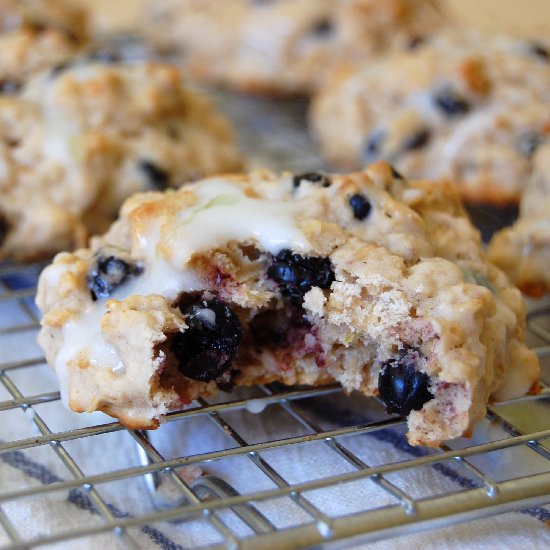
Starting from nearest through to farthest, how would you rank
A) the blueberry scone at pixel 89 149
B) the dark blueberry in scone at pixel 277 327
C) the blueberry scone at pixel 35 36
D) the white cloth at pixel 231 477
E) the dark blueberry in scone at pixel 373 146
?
the white cloth at pixel 231 477 < the dark blueberry in scone at pixel 277 327 < the blueberry scone at pixel 89 149 < the blueberry scone at pixel 35 36 < the dark blueberry in scone at pixel 373 146

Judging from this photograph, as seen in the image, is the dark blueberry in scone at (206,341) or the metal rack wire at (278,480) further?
the dark blueberry in scone at (206,341)

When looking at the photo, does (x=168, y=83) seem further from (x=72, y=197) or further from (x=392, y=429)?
(x=392, y=429)

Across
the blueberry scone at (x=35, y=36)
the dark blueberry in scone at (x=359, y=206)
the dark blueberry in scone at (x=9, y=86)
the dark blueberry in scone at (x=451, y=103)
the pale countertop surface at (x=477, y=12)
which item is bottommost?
the dark blueberry in scone at (x=359, y=206)

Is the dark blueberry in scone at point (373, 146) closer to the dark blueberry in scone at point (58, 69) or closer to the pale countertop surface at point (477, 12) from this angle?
the dark blueberry in scone at point (58, 69)

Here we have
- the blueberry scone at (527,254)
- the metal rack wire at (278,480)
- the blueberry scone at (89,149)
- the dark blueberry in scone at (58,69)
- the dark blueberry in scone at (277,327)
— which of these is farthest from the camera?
the dark blueberry in scone at (58,69)

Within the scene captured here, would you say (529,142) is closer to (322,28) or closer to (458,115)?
(458,115)

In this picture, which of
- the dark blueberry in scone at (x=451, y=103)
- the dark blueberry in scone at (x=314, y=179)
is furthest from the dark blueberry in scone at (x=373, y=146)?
the dark blueberry in scone at (x=314, y=179)

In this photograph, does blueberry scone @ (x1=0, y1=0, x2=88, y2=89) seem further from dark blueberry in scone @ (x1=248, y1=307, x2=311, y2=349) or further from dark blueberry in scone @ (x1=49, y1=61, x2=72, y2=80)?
dark blueberry in scone @ (x1=248, y1=307, x2=311, y2=349)

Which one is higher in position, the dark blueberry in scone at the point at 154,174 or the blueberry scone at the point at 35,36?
the blueberry scone at the point at 35,36

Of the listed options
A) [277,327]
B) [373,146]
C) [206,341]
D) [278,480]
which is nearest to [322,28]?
[373,146]
